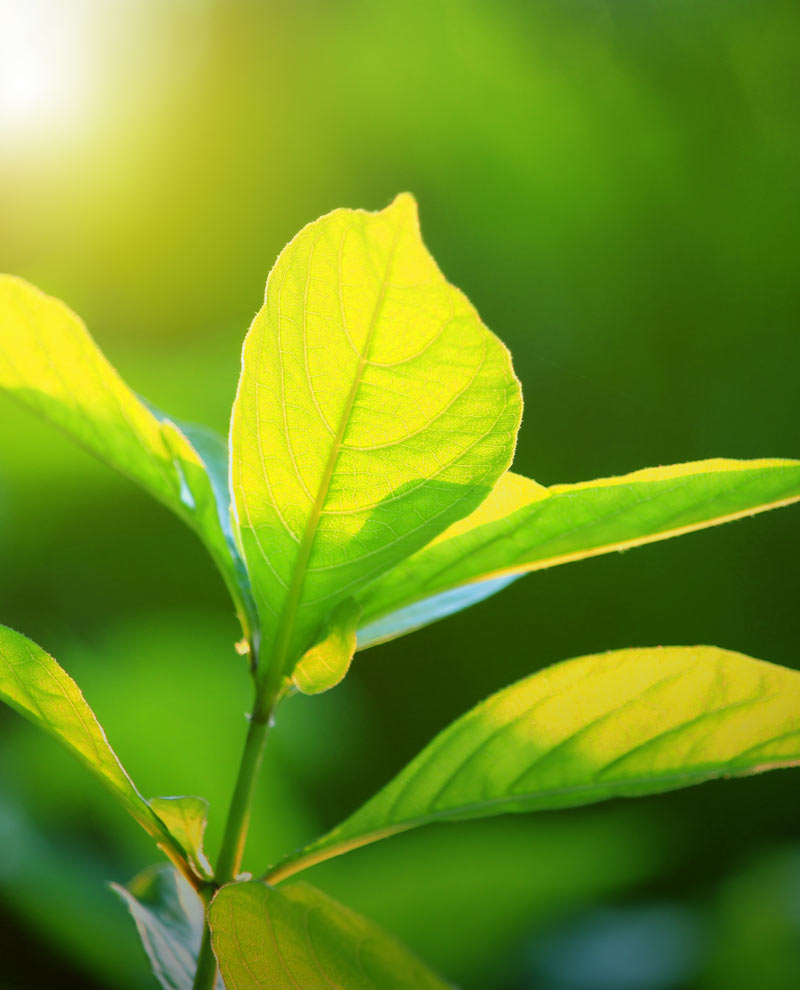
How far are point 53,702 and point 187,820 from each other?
3.8 inches

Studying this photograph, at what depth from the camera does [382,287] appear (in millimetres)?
380

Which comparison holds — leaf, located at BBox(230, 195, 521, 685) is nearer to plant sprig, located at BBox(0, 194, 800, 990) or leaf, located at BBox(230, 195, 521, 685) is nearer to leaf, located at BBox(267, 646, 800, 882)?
plant sprig, located at BBox(0, 194, 800, 990)

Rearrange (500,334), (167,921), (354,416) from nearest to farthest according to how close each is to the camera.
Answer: (354,416) → (167,921) → (500,334)

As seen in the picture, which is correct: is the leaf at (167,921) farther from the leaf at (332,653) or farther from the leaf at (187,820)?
the leaf at (332,653)

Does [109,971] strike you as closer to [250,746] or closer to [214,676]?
[214,676]

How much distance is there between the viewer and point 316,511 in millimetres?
469

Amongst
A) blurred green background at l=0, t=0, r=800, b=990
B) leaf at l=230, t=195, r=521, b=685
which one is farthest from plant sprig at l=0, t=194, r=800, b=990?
blurred green background at l=0, t=0, r=800, b=990

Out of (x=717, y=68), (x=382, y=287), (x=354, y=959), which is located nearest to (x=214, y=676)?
(x=354, y=959)

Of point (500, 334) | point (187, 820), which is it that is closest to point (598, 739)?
point (187, 820)

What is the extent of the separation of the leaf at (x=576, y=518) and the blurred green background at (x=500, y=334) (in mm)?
780

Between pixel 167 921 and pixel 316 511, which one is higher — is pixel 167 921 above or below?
below

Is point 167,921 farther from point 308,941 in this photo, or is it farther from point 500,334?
point 500,334

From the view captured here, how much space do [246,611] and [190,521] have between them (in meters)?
0.07

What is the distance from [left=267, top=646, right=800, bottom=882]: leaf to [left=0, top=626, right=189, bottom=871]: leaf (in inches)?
4.6
